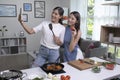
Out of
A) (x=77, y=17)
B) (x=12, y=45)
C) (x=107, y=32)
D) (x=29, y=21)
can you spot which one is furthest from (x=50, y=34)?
(x=29, y=21)

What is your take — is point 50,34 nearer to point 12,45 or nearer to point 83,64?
point 83,64

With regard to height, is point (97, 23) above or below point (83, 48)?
above

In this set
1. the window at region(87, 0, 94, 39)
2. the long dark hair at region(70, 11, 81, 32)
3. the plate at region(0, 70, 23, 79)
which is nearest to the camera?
the plate at region(0, 70, 23, 79)

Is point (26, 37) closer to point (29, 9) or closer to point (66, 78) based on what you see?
point (29, 9)

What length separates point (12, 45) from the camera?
16.1ft

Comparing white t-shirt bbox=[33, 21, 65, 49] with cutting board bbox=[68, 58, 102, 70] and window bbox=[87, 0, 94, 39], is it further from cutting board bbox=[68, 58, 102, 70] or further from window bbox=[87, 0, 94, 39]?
window bbox=[87, 0, 94, 39]

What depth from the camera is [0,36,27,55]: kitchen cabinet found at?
4781 mm

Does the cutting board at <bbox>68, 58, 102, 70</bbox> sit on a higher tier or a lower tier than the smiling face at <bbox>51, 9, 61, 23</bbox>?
lower

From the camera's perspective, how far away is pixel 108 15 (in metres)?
4.12

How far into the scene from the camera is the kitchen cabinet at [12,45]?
15.7 ft

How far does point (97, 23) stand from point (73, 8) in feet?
4.31

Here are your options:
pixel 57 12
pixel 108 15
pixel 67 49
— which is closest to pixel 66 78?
pixel 67 49

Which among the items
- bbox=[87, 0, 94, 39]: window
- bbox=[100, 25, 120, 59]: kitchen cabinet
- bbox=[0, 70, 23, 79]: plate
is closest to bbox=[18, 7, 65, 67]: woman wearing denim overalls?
bbox=[0, 70, 23, 79]: plate

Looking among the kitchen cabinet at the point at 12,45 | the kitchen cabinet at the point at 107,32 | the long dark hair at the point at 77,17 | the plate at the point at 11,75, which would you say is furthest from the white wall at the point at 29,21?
the plate at the point at 11,75
